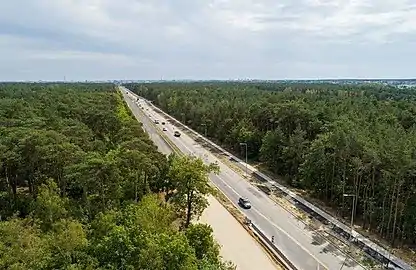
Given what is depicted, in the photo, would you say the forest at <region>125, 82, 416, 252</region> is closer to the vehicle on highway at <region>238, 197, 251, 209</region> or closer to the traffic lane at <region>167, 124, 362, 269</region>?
the traffic lane at <region>167, 124, 362, 269</region>

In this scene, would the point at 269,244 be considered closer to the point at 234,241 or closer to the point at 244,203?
the point at 234,241

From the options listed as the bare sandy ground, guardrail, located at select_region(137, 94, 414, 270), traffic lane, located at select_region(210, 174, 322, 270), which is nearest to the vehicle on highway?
traffic lane, located at select_region(210, 174, 322, 270)

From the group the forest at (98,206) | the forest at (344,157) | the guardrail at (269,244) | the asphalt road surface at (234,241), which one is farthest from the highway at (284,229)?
the forest at (98,206)

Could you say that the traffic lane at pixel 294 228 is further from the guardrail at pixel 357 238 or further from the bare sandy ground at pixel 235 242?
the bare sandy ground at pixel 235 242

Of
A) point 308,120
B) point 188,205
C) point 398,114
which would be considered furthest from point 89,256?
point 398,114

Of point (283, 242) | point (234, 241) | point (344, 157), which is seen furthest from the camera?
point (344, 157)

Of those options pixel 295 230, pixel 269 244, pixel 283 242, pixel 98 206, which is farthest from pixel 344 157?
pixel 98 206

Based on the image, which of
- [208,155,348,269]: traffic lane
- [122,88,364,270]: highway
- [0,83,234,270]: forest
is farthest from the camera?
[208,155,348,269]: traffic lane
